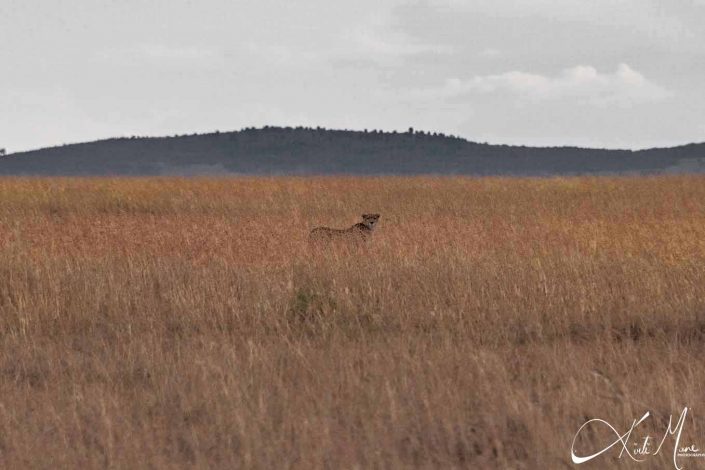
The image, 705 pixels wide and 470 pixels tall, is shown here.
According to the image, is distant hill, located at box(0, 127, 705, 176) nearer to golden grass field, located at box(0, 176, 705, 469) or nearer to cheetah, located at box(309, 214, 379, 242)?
cheetah, located at box(309, 214, 379, 242)

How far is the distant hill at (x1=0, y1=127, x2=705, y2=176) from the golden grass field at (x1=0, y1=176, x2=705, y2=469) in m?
106

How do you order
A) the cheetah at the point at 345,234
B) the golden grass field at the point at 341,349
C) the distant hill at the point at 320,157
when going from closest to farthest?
the golden grass field at the point at 341,349 → the cheetah at the point at 345,234 → the distant hill at the point at 320,157

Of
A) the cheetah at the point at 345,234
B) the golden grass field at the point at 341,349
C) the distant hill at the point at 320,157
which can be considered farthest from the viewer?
the distant hill at the point at 320,157

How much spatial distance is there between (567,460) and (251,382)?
1971 mm

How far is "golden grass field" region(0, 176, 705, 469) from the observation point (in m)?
4.34

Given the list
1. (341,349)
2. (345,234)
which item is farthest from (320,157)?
(341,349)

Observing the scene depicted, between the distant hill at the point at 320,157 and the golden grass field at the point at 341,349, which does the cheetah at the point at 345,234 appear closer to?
the golden grass field at the point at 341,349

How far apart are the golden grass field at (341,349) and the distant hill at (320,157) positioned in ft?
347

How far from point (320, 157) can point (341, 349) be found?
117542 mm

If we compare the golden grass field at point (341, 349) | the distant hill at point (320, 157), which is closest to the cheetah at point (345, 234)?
the golden grass field at point (341, 349)

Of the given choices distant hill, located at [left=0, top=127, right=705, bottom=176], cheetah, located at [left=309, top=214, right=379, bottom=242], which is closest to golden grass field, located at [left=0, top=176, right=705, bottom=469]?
cheetah, located at [left=309, top=214, right=379, bottom=242]

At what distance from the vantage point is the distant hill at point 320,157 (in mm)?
118500

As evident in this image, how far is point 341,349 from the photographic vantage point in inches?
244

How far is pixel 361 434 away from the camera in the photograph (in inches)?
174
